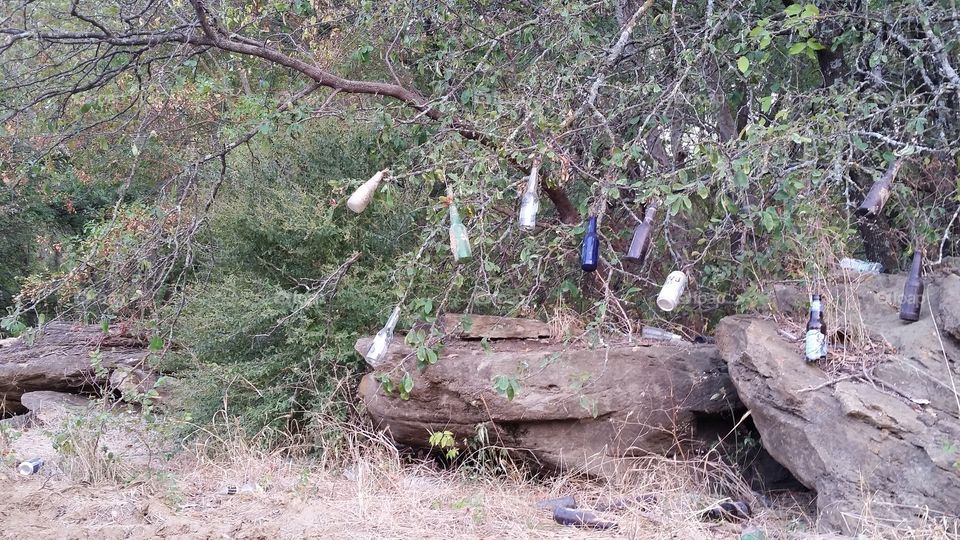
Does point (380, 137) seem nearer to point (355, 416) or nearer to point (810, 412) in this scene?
point (355, 416)

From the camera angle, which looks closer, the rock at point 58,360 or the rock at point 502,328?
the rock at point 502,328

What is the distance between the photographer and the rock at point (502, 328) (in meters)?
6.31

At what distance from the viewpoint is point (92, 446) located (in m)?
6.20

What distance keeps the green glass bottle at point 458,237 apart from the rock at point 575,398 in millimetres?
1150

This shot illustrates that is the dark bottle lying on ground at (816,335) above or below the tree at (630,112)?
below

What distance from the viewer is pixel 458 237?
4.83 meters

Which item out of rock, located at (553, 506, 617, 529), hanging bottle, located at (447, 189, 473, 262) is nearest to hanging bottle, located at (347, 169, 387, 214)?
hanging bottle, located at (447, 189, 473, 262)

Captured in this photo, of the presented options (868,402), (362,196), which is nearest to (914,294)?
(868,402)

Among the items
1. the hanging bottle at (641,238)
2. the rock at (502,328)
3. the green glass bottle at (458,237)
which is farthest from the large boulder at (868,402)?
the green glass bottle at (458,237)

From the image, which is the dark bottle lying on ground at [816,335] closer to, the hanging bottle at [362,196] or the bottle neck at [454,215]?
the bottle neck at [454,215]

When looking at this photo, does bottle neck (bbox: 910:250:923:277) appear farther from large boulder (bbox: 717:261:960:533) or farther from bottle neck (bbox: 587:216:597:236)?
bottle neck (bbox: 587:216:597:236)

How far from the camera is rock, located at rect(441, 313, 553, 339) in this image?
6.31 m

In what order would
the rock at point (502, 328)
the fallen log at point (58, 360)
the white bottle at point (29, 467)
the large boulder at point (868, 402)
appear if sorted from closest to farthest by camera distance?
the large boulder at point (868, 402) → the rock at point (502, 328) → the white bottle at point (29, 467) → the fallen log at point (58, 360)

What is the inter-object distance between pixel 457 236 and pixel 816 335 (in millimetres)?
2023
